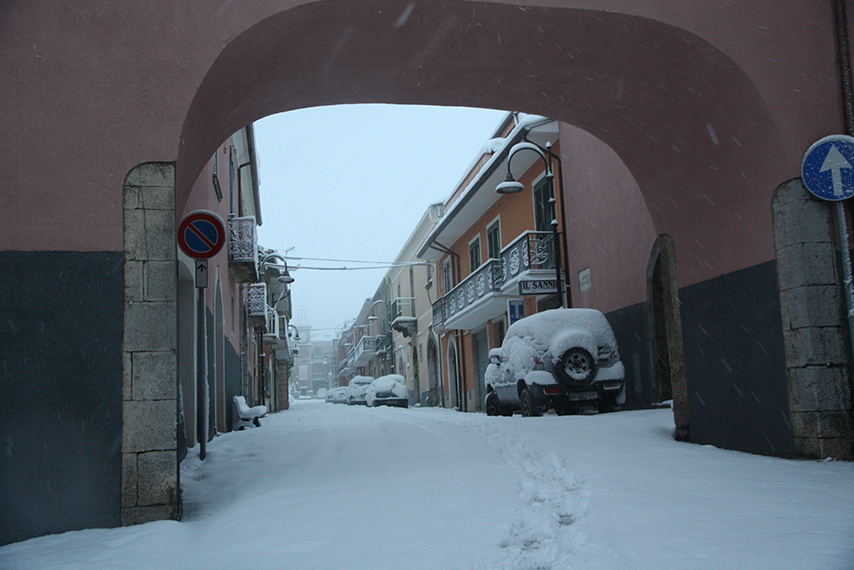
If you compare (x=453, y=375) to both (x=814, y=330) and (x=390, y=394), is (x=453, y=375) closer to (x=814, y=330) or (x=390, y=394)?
(x=390, y=394)

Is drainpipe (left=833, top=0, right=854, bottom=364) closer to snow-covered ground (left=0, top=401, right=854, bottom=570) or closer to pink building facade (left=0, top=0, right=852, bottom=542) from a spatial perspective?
pink building facade (left=0, top=0, right=852, bottom=542)

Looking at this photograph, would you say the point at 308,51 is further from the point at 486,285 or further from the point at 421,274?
the point at 421,274

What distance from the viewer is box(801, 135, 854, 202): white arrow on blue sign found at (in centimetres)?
577

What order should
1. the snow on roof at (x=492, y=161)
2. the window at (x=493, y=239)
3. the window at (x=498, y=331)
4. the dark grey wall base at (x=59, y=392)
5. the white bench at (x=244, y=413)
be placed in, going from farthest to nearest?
the window at (x=498, y=331), the window at (x=493, y=239), the snow on roof at (x=492, y=161), the white bench at (x=244, y=413), the dark grey wall base at (x=59, y=392)

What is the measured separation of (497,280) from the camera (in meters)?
18.9

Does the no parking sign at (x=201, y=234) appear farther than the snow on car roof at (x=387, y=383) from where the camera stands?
No

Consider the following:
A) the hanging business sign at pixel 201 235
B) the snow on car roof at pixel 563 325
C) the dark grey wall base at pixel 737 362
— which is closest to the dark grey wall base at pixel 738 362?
the dark grey wall base at pixel 737 362

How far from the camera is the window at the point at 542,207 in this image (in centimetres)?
1751

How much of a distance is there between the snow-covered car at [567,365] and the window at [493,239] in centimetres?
913

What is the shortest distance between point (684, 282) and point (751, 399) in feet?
5.29

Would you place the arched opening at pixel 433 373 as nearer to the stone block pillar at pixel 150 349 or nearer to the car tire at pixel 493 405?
the car tire at pixel 493 405

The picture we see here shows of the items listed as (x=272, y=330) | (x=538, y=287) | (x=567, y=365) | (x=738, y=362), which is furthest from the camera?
(x=272, y=330)

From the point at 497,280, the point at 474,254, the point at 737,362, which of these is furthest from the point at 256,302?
the point at 737,362

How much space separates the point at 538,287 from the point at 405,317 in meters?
18.7
